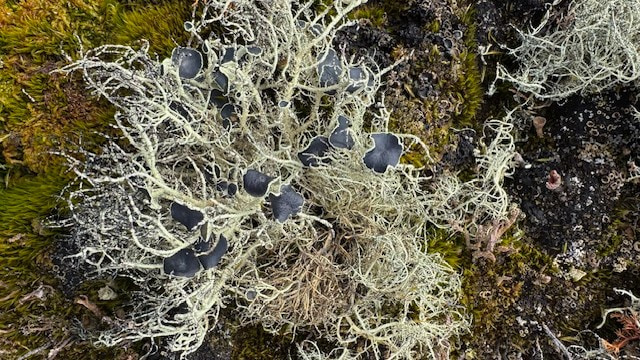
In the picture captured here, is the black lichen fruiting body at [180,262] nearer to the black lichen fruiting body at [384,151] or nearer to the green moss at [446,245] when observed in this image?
the black lichen fruiting body at [384,151]

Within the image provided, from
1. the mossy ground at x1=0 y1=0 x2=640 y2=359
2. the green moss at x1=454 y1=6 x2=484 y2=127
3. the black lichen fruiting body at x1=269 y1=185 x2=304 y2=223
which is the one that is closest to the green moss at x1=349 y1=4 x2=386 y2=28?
the mossy ground at x1=0 y1=0 x2=640 y2=359

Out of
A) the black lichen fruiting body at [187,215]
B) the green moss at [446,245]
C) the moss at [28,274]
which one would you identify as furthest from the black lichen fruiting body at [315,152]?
the moss at [28,274]

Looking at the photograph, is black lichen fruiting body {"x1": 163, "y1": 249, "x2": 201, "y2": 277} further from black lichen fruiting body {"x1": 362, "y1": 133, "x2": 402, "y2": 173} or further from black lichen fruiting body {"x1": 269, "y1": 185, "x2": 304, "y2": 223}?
black lichen fruiting body {"x1": 362, "y1": 133, "x2": 402, "y2": 173}

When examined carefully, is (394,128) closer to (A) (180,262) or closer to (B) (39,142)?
(A) (180,262)

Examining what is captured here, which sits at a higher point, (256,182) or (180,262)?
(256,182)

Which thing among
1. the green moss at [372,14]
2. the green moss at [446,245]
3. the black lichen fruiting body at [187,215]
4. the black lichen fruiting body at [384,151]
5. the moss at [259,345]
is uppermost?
the green moss at [372,14]

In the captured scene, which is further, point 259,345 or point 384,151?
point 259,345

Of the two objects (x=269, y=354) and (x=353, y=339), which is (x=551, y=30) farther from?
(x=269, y=354)

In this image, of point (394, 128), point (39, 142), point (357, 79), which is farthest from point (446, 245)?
point (39, 142)
